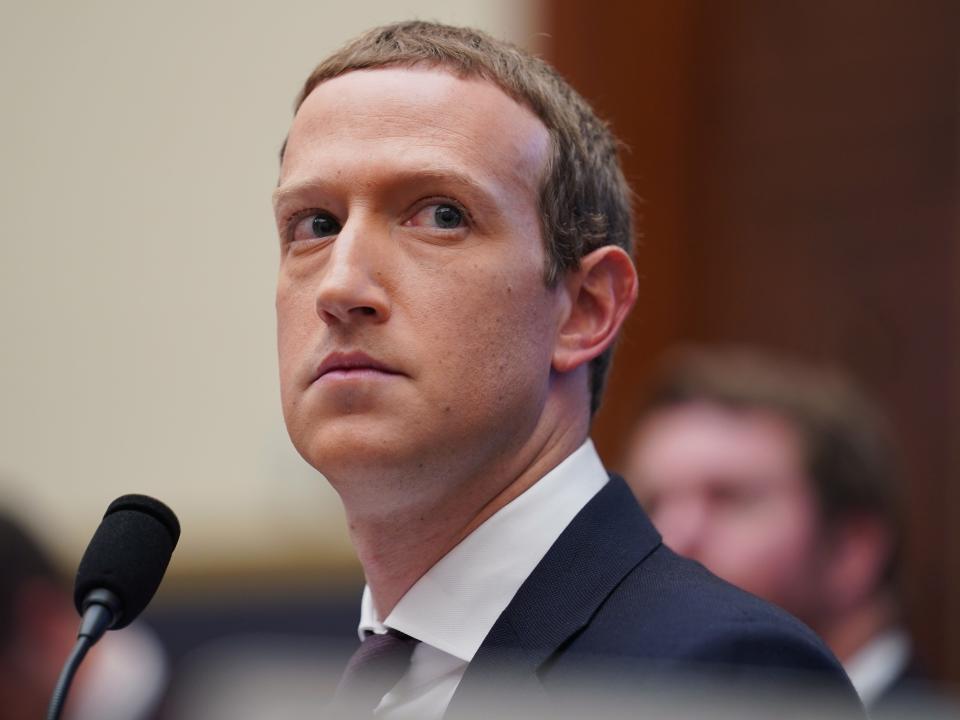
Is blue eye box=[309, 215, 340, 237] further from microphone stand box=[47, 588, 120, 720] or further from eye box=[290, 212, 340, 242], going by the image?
microphone stand box=[47, 588, 120, 720]

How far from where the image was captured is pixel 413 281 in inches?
86.0

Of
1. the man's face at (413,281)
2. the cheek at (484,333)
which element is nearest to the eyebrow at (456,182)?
the man's face at (413,281)

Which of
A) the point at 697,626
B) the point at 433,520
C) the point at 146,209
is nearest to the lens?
the point at 697,626

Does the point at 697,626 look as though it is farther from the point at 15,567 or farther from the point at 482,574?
the point at 15,567

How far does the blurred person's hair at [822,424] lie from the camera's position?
411 centimetres

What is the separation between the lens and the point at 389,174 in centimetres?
221

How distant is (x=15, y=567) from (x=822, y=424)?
227cm

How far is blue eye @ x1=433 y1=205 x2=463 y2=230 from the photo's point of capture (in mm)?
2225

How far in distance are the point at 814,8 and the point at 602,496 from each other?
13.1 feet

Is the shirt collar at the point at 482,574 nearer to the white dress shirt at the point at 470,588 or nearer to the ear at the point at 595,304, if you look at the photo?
the white dress shirt at the point at 470,588

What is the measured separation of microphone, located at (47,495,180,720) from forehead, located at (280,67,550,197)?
1.90 feet

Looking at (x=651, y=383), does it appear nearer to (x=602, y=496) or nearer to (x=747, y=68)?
(x=747, y=68)

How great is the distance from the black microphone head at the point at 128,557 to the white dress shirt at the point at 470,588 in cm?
36

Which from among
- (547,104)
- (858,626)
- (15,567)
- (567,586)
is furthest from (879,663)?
(15,567)
